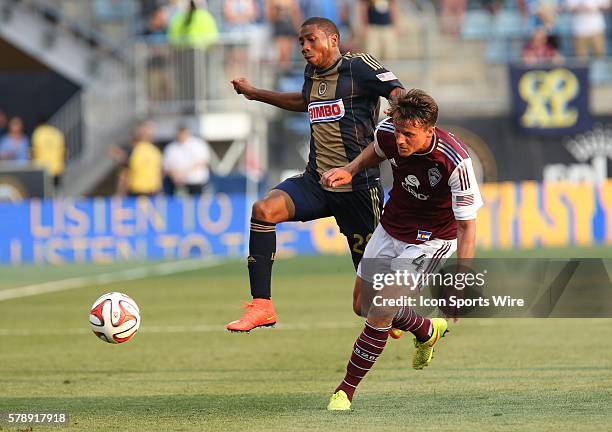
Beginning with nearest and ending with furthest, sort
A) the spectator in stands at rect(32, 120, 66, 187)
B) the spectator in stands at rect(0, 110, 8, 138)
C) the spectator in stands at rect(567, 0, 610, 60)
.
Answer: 1. the spectator in stands at rect(32, 120, 66, 187)
2. the spectator in stands at rect(567, 0, 610, 60)
3. the spectator in stands at rect(0, 110, 8, 138)

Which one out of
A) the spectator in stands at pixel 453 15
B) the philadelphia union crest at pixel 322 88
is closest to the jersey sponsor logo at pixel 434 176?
the philadelphia union crest at pixel 322 88

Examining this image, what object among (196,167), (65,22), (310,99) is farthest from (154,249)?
(310,99)

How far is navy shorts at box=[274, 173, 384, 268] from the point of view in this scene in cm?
909

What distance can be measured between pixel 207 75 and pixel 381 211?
698 inches

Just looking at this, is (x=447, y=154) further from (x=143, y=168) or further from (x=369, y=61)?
(x=143, y=168)

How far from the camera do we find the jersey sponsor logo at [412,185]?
7973 millimetres

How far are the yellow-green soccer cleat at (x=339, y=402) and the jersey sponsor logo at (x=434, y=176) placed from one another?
53.4 inches

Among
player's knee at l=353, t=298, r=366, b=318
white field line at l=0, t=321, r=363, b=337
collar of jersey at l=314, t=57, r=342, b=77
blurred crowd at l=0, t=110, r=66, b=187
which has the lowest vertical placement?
white field line at l=0, t=321, r=363, b=337

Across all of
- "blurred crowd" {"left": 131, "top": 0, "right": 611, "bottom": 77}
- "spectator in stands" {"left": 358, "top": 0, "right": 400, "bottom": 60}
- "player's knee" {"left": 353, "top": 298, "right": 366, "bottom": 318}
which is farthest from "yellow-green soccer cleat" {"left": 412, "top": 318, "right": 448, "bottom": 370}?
"spectator in stands" {"left": 358, "top": 0, "right": 400, "bottom": 60}

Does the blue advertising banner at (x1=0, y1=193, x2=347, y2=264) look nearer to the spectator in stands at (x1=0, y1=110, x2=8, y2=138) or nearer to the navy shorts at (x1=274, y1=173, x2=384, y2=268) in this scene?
the spectator in stands at (x1=0, y1=110, x2=8, y2=138)

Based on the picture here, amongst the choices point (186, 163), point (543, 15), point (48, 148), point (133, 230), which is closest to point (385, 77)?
point (133, 230)

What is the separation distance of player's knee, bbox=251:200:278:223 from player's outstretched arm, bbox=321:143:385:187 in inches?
33.5

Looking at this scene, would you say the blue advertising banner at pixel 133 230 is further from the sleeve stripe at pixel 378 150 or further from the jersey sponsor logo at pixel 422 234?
the sleeve stripe at pixel 378 150

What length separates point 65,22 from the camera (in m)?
29.1
